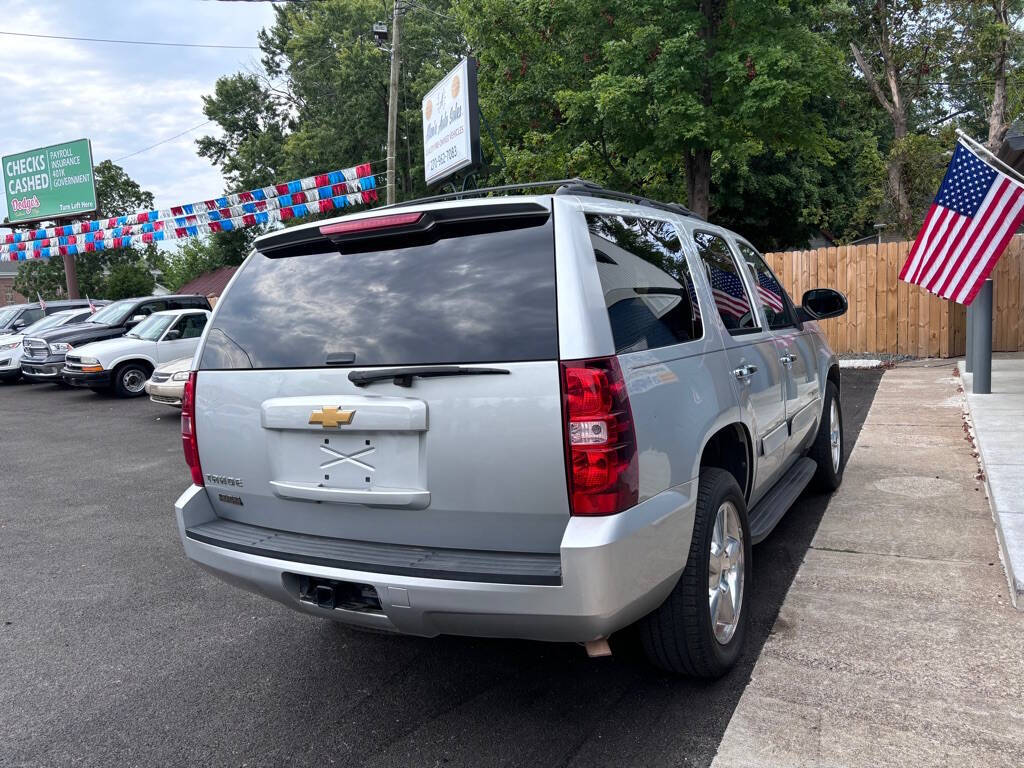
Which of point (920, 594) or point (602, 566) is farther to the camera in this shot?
point (920, 594)

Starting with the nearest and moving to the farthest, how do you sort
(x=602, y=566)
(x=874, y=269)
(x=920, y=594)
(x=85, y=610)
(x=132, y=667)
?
(x=602, y=566), (x=132, y=667), (x=920, y=594), (x=85, y=610), (x=874, y=269)

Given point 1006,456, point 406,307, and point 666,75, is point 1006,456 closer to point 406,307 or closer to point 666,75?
point 406,307

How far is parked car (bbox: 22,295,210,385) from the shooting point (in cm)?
1575

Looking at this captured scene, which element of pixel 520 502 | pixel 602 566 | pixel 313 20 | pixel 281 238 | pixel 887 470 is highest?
pixel 313 20

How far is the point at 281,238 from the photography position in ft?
10.7

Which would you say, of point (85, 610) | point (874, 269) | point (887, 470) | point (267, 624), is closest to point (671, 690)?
point (267, 624)

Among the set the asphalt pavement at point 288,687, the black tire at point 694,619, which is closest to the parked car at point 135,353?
the asphalt pavement at point 288,687

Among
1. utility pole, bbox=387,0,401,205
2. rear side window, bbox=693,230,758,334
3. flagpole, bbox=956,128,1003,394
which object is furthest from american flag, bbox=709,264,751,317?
utility pole, bbox=387,0,401,205

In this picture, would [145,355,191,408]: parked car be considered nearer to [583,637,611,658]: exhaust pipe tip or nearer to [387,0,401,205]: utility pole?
[583,637,611,658]: exhaust pipe tip

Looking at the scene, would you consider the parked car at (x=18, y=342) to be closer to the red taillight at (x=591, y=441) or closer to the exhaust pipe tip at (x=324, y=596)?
the exhaust pipe tip at (x=324, y=596)

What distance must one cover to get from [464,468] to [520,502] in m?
0.21

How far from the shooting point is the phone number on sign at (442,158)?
1664 cm

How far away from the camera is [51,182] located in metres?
29.0

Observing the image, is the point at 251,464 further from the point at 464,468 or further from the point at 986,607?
the point at 986,607
